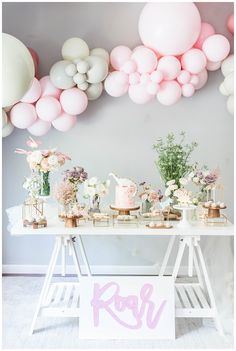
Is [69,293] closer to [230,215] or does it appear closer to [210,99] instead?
[230,215]

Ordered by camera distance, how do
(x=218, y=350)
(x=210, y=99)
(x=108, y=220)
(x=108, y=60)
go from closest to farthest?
1. (x=218, y=350)
2. (x=108, y=220)
3. (x=108, y=60)
4. (x=210, y=99)

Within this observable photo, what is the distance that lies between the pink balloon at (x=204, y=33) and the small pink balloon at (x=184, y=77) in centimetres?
21

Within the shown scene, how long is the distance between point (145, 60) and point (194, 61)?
0.32 meters

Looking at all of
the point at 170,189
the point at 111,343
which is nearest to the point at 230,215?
the point at 170,189

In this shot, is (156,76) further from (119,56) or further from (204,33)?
(204,33)

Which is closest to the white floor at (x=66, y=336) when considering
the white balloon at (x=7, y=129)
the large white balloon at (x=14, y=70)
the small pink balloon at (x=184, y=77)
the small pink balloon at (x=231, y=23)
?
the white balloon at (x=7, y=129)

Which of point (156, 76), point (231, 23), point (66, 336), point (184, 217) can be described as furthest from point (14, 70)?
point (231, 23)

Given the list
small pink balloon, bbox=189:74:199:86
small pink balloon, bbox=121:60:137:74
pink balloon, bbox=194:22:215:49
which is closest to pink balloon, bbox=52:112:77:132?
small pink balloon, bbox=121:60:137:74

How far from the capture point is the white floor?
107 inches

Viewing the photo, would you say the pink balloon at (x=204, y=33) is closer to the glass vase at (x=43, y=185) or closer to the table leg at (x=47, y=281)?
the glass vase at (x=43, y=185)

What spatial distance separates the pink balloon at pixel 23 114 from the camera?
132 inches

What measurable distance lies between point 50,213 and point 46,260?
2.74 feet

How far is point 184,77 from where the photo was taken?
11.1ft

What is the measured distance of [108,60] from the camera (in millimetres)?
3480
